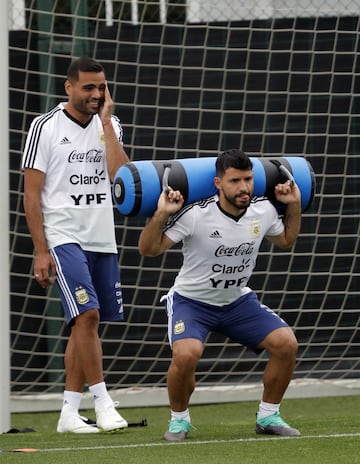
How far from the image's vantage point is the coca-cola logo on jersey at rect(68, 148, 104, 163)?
7242mm

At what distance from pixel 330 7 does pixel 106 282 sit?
10.0 feet

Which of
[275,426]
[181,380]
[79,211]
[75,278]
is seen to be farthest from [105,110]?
[275,426]

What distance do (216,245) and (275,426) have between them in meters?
0.90

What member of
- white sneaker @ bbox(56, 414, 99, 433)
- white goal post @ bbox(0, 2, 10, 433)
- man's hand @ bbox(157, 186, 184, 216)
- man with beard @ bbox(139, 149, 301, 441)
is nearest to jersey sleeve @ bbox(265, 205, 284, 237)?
man with beard @ bbox(139, 149, 301, 441)

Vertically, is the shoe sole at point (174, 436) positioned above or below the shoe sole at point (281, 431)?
below

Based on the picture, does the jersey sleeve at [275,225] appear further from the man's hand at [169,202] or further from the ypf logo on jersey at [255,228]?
the man's hand at [169,202]

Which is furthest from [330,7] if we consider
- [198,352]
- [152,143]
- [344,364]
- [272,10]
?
[198,352]

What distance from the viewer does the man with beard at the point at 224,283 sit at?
6496 mm

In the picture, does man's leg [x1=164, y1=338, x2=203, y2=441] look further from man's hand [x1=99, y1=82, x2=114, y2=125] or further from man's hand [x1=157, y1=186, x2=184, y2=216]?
man's hand [x1=99, y1=82, x2=114, y2=125]

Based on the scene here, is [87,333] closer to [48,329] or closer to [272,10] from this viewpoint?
[48,329]

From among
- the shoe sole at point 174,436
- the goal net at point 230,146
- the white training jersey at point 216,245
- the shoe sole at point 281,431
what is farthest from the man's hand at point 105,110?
the goal net at point 230,146

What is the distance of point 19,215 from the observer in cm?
924

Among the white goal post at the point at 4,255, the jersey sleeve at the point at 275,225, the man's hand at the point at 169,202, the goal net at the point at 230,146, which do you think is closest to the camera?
the man's hand at the point at 169,202

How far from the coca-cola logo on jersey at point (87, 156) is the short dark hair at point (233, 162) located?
3.19ft
